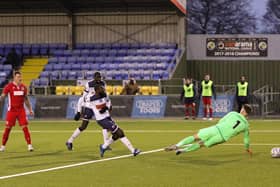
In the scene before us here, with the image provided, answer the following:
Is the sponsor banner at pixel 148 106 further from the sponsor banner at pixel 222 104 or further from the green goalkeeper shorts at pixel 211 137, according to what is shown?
the green goalkeeper shorts at pixel 211 137

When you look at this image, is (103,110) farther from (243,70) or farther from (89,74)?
(243,70)

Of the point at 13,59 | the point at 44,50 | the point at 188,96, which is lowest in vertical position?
the point at 188,96

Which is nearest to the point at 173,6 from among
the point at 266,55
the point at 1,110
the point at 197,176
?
the point at 266,55

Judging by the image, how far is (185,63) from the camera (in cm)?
4538

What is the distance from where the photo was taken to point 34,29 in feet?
158

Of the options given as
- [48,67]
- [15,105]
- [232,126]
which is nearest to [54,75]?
[48,67]

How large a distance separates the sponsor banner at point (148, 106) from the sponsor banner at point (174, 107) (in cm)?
22

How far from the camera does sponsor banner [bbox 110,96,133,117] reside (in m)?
33.2

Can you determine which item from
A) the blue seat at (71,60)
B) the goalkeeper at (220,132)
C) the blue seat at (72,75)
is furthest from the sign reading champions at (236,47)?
the goalkeeper at (220,132)

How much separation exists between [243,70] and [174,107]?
13.9 m

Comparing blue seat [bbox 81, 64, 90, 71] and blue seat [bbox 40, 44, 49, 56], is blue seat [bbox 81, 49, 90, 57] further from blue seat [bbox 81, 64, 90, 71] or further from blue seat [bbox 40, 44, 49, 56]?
blue seat [bbox 40, 44, 49, 56]

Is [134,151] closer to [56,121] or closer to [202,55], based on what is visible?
[56,121]

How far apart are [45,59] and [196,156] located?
104 ft

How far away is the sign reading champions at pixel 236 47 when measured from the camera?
45.6 m
